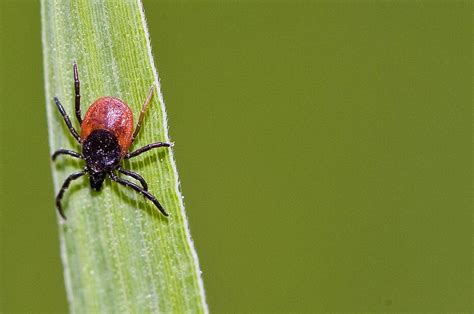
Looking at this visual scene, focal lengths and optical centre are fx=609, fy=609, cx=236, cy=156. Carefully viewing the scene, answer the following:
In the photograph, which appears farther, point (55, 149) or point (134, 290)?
point (55, 149)

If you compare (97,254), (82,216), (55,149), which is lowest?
(97,254)

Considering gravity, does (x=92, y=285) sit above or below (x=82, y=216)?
below

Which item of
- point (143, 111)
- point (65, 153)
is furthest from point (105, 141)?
point (143, 111)

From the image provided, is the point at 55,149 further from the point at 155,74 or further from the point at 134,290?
the point at 134,290

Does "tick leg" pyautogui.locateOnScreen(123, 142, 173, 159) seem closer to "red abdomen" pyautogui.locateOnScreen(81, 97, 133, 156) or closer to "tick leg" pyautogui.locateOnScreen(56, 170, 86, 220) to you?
"red abdomen" pyautogui.locateOnScreen(81, 97, 133, 156)

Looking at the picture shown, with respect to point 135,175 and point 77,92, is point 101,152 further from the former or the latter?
point 77,92

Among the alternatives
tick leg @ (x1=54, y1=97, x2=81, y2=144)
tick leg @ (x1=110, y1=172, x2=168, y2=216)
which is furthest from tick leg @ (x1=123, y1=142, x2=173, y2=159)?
tick leg @ (x1=54, y1=97, x2=81, y2=144)

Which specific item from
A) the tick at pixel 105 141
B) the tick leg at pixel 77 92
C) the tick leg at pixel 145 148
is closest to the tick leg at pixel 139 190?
the tick at pixel 105 141

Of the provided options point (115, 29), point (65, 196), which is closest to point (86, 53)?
point (115, 29)
